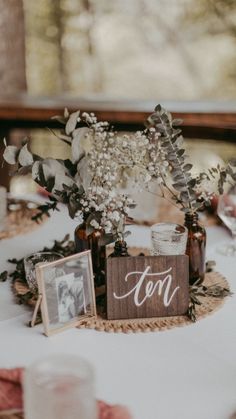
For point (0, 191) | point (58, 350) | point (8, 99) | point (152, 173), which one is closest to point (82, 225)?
point (152, 173)

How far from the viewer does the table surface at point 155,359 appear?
3.11 ft

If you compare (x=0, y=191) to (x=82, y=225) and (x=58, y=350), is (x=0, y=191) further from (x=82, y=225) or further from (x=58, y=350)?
(x=58, y=350)

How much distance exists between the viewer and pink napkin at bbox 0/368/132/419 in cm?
87

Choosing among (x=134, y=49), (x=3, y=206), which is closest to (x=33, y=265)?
(x=3, y=206)

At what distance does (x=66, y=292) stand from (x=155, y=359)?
0.23m

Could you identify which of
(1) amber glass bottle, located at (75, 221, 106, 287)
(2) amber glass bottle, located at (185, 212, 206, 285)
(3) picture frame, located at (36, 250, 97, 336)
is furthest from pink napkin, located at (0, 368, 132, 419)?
(2) amber glass bottle, located at (185, 212, 206, 285)

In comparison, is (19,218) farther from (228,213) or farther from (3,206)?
(228,213)

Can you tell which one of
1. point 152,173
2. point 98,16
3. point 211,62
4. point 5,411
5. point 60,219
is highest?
point 98,16

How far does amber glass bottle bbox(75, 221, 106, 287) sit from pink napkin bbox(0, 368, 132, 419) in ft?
1.49

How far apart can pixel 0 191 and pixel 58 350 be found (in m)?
0.82

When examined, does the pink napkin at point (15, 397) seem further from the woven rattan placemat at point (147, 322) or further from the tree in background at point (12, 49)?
the tree in background at point (12, 49)

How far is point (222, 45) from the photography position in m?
5.19

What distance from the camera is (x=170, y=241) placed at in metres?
1.33

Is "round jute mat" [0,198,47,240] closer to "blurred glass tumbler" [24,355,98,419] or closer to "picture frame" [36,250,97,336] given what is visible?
"picture frame" [36,250,97,336]
